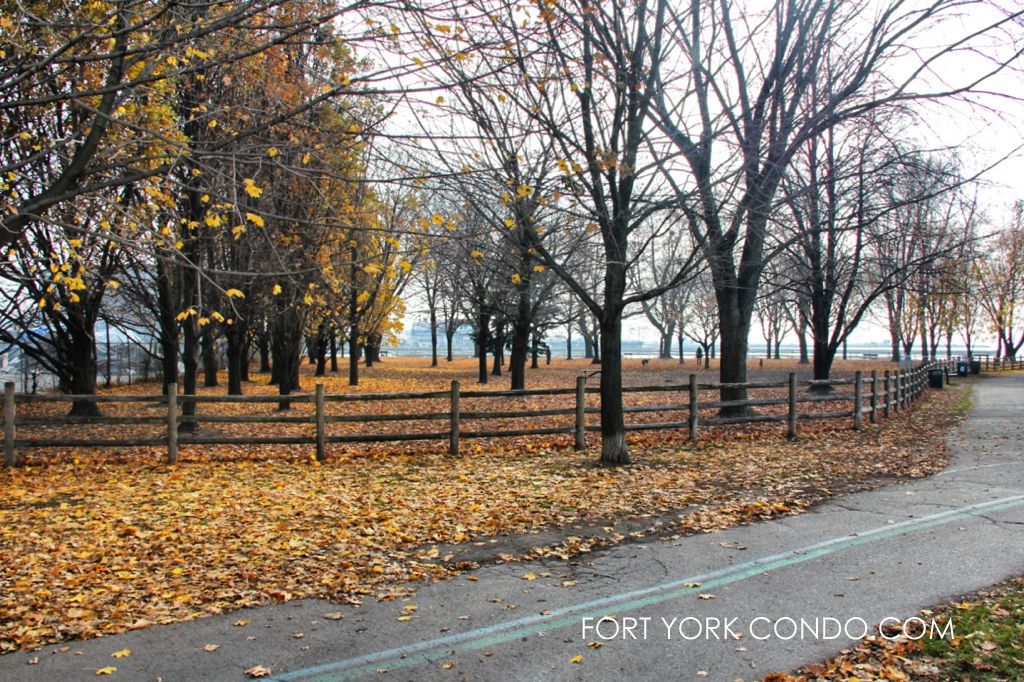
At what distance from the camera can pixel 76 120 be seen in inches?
558

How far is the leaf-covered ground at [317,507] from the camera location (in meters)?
5.64

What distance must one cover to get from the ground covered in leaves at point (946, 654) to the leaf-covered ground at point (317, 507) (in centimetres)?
285

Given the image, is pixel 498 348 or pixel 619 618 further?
pixel 498 348


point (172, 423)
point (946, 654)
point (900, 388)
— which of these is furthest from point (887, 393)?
point (172, 423)

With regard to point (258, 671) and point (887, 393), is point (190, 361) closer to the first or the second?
point (258, 671)

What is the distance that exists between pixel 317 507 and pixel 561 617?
14.1 feet

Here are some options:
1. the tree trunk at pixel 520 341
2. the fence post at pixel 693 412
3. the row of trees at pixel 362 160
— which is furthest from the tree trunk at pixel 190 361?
the tree trunk at pixel 520 341

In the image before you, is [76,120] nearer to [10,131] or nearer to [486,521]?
[10,131]

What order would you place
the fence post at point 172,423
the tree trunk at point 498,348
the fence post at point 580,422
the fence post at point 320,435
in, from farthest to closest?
1. the tree trunk at point 498,348
2. the fence post at point 580,422
3. the fence post at point 320,435
4. the fence post at point 172,423

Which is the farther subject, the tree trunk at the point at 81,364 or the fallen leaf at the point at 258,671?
the tree trunk at the point at 81,364

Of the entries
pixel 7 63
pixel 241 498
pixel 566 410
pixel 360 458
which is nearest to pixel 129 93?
pixel 7 63

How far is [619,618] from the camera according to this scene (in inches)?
197

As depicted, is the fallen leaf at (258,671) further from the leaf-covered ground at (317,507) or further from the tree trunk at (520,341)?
the tree trunk at (520,341)

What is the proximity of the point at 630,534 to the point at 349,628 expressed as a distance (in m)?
3.26
